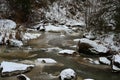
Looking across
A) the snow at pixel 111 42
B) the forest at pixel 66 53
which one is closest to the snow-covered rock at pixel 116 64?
the forest at pixel 66 53

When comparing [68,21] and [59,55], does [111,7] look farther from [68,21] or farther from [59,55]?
[68,21]

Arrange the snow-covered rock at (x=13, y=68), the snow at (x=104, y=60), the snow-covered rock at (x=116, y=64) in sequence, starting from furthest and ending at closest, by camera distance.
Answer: the snow at (x=104, y=60) < the snow-covered rock at (x=116, y=64) < the snow-covered rock at (x=13, y=68)

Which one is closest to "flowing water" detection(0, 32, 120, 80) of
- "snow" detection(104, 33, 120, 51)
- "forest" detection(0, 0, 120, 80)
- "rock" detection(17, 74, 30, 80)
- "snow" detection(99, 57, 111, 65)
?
"forest" detection(0, 0, 120, 80)

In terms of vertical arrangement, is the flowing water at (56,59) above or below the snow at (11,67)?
below

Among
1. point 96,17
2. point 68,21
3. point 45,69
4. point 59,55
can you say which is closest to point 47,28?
point 68,21

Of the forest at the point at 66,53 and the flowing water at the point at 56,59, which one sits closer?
the forest at the point at 66,53

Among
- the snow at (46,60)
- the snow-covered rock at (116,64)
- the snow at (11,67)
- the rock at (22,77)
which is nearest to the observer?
the rock at (22,77)

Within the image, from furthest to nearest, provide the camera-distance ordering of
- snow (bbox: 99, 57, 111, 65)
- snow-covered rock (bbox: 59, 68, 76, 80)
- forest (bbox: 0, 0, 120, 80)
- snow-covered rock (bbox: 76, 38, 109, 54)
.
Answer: snow-covered rock (bbox: 76, 38, 109, 54)
snow (bbox: 99, 57, 111, 65)
forest (bbox: 0, 0, 120, 80)
snow-covered rock (bbox: 59, 68, 76, 80)

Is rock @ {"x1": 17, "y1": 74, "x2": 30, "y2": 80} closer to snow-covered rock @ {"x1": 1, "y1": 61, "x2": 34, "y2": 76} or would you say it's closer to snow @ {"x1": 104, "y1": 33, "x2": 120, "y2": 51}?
snow-covered rock @ {"x1": 1, "y1": 61, "x2": 34, "y2": 76}

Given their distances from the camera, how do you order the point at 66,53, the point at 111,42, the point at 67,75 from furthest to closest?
1. the point at 111,42
2. the point at 66,53
3. the point at 67,75

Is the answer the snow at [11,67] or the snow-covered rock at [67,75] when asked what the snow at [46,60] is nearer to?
the snow at [11,67]

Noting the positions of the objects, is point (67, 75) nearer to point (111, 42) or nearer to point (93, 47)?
point (93, 47)

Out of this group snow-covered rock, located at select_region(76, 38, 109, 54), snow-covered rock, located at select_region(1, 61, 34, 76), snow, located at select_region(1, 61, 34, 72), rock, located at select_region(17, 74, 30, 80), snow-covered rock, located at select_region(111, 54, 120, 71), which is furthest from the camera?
snow-covered rock, located at select_region(76, 38, 109, 54)

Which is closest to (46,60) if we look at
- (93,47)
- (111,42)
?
(93,47)
